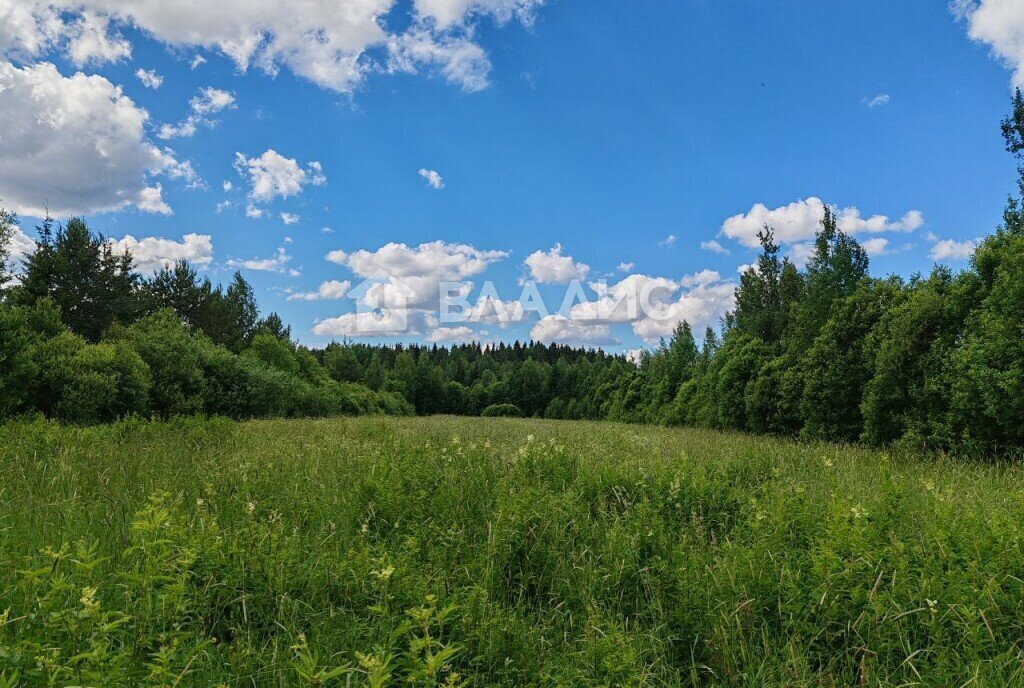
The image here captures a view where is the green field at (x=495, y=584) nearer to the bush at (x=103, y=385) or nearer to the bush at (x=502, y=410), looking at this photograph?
the bush at (x=103, y=385)

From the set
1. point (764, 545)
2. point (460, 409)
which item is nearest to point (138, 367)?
point (764, 545)

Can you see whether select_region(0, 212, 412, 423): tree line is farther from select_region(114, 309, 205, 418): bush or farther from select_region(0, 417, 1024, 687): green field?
select_region(0, 417, 1024, 687): green field

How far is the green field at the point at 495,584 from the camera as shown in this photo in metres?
2.29

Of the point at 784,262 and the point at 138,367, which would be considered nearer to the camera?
the point at 138,367

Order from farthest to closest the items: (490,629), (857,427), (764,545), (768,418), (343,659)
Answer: (768,418) → (857,427) → (764,545) → (490,629) → (343,659)

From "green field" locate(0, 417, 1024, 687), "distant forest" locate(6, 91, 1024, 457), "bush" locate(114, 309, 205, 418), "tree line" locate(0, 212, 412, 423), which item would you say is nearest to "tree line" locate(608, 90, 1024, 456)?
"distant forest" locate(6, 91, 1024, 457)

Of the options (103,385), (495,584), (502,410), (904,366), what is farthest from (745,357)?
(502,410)

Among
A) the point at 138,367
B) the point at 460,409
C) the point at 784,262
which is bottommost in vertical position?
the point at 460,409

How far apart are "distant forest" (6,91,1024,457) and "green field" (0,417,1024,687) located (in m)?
5.27

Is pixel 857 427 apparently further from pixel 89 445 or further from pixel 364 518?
pixel 89 445

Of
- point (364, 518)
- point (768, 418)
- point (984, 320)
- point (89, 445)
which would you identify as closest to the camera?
point (364, 518)

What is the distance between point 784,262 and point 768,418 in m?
24.6

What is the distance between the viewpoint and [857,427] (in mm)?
12805

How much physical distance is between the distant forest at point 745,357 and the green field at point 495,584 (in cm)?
527
